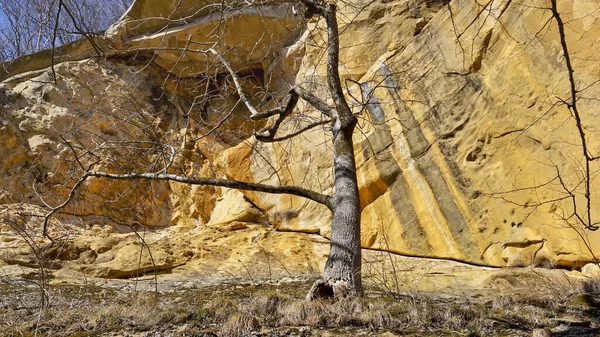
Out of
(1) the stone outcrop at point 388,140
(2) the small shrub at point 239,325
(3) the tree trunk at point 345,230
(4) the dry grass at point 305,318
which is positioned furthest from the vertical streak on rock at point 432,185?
(2) the small shrub at point 239,325

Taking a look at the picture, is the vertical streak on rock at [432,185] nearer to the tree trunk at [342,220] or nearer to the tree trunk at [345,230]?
the tree trunk at [342,220]

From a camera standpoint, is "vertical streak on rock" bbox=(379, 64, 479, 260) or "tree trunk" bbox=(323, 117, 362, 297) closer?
"tree trunk" bbox=(323, 117, 362, 297)

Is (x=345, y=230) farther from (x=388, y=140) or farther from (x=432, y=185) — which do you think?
(x=388, y=140)

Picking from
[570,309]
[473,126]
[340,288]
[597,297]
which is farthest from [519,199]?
[340,288]

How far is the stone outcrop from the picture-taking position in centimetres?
546

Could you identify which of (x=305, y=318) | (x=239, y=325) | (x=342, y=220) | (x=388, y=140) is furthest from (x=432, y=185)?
(x=239, y=325)

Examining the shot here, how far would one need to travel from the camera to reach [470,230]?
20.8 feet

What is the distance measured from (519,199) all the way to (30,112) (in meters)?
9.96

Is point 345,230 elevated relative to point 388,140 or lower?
lower

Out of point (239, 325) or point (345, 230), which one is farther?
point (345, 230)

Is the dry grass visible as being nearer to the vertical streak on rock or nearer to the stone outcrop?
the stone outcrop

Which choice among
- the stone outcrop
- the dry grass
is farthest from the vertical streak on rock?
the dry grass

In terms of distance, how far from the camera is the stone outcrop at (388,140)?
5.46 meters

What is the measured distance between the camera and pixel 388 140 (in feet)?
25.0
